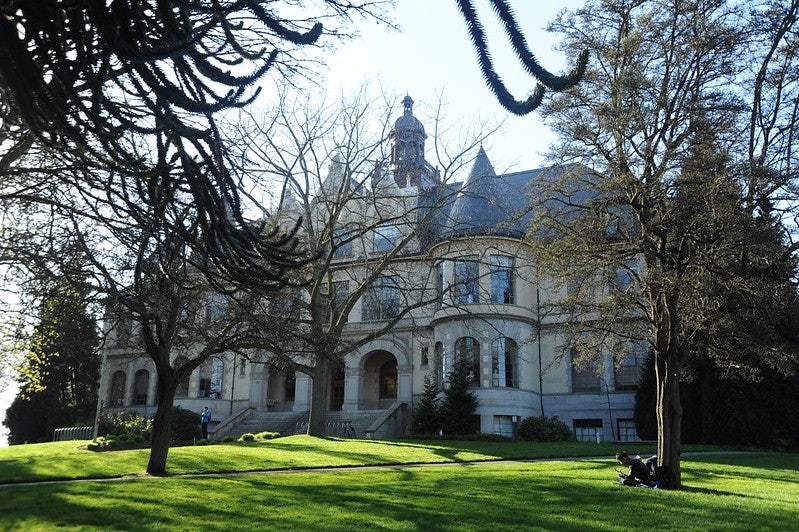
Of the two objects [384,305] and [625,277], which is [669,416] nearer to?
[625,277]

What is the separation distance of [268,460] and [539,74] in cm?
1720

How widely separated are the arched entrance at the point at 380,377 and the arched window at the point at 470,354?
757 centimetres

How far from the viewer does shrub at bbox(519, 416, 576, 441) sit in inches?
1251

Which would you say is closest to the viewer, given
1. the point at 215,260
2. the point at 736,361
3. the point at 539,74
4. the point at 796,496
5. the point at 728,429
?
the point at 539,74

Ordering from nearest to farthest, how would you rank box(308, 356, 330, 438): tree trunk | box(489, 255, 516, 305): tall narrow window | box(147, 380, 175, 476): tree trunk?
box(147, 380, 175, 476): tree trunk, box(308, 356, 330, 438): tree trunk, box(489, 255, 516, 305): tall narrow window

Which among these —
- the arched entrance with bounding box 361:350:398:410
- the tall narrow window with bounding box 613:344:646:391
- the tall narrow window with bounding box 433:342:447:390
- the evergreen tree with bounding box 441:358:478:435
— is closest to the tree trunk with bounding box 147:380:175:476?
the evergreen tree with bounding box 441:358:478:435

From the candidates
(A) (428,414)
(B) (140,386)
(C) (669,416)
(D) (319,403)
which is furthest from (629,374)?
(B) (140,386)

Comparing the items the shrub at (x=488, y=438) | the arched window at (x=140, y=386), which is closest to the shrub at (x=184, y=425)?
the shrub at (x=488, y=438)

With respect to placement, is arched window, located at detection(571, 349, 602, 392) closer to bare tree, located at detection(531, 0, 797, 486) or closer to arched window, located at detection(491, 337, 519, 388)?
arched window, located at detection(491, 337, 519, 388)

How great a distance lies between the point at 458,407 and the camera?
105 feet

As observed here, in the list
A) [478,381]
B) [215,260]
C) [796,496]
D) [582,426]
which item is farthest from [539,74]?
[582,426]

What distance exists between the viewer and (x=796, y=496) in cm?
1279

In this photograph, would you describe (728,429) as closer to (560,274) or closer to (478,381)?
(478,381)

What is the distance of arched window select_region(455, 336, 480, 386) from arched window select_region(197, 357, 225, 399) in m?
16.4
